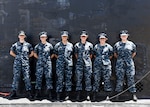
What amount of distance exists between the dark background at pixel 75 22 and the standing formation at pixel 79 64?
0.36 metres

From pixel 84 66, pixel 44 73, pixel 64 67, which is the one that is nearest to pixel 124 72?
pixel 84 66

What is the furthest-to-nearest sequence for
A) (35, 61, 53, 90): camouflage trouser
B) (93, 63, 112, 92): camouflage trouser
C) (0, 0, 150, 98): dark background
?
(0, 0, 150, 98): dark background, (35, 61, 53, 90): camouflage trouser, (93, 63, 112, 92): camouflage trouser

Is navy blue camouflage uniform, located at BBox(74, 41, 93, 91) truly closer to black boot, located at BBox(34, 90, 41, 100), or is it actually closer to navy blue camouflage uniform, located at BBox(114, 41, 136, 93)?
navy blue camouflage uniform, located at BBox(114, 41, 136, 93)

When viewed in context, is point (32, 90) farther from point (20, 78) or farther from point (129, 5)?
point (129, 5)

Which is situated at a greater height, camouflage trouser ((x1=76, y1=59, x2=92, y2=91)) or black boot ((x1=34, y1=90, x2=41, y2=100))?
camouflage trouser ((x1=76, y1=59, x2=92, y2=91))

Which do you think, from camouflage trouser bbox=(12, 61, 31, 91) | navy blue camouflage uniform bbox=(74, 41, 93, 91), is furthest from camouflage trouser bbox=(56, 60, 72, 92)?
camouflage trouser bbox=(12, 61, 31, 91)

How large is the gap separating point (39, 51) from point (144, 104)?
2.65m

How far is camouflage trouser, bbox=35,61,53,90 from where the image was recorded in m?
6.87

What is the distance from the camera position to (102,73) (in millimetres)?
6805

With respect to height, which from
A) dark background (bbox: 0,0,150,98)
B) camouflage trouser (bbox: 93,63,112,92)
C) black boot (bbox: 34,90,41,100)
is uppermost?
dark background (bbox: 0,0,150,98)

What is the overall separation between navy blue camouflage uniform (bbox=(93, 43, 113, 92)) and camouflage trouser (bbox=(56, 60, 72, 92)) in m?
0.57

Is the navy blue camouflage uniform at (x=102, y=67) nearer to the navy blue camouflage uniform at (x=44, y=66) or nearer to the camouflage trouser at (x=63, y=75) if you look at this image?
the camouflage trouser at (x=63, y=75)

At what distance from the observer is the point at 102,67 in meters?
6.77

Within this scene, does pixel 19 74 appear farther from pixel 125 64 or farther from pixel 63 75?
pixel 125 64
